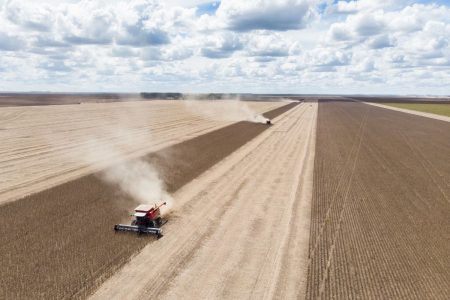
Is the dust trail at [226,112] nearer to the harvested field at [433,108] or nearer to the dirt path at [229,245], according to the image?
Answer: the dirt path at [229,245]

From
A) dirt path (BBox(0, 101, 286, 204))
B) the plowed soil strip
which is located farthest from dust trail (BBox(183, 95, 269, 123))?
the plowed soil strip

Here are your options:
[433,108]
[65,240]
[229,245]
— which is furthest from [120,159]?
[433,108]

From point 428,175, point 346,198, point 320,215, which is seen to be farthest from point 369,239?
point 428,175

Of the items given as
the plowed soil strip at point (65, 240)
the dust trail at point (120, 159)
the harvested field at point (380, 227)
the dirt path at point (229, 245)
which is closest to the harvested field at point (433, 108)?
the harvested field at point (380, 227)

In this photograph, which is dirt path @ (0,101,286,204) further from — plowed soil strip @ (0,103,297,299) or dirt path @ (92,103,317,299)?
dirt path @ (92,103,317,299)

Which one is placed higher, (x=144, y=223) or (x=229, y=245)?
(x=144, y=223)

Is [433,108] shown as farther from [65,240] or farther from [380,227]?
[65,240]
